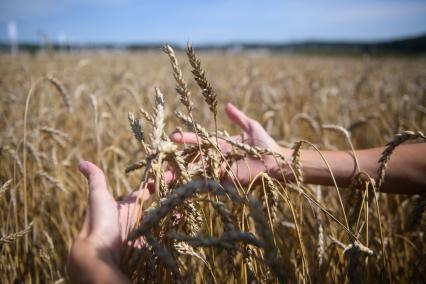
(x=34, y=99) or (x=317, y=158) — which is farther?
(x=34, y=99)

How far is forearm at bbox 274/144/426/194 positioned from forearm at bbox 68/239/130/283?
97 cm

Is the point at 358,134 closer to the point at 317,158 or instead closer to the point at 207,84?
the point at 317,158

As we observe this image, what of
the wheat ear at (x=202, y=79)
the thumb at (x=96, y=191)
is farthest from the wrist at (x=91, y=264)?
the wheat ear at (x=202, y=79)

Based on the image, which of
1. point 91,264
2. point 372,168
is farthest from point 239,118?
point 91,264

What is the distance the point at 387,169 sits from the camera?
131 centimetres

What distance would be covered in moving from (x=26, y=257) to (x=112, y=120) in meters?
1.96

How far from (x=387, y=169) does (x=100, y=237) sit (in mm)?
1242

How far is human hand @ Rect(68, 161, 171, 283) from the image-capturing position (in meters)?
0.69

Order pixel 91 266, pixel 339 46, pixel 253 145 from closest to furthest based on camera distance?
pixel 91 266
pixel 253 145
pixel 339 46

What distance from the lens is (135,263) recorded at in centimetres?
78

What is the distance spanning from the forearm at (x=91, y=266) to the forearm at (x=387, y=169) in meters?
0.97

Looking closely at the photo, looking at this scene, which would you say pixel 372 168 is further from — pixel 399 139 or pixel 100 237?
pixel 100 237

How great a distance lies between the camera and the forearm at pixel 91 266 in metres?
0.67

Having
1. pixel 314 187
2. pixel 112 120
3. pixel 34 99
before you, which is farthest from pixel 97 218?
pixel 34 99
